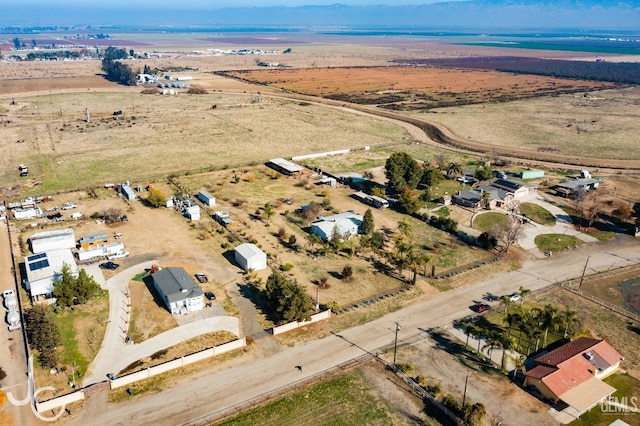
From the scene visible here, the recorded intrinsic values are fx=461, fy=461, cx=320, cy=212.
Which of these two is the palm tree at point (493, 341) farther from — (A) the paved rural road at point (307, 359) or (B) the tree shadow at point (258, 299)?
(B) the tree shadow at point (258, 299)

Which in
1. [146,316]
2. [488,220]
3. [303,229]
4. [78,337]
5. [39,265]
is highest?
[488,220]

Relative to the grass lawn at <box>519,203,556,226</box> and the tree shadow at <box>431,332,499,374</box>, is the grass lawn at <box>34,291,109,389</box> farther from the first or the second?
the grass lawn at <box>519,203,556,226</box>

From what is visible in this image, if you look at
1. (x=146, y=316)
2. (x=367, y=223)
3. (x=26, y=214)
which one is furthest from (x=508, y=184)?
(x=26, y=214)

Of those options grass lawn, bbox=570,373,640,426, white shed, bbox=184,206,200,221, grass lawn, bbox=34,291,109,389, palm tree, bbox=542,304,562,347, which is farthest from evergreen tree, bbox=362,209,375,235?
grass lawn, bbox=34,291,109,389

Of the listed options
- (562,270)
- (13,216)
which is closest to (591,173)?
(562,270)

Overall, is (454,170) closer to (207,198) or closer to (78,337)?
(207,198)

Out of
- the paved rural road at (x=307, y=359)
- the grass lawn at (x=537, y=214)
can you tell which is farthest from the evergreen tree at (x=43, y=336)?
the grass lawn at (x=537, y=214)
